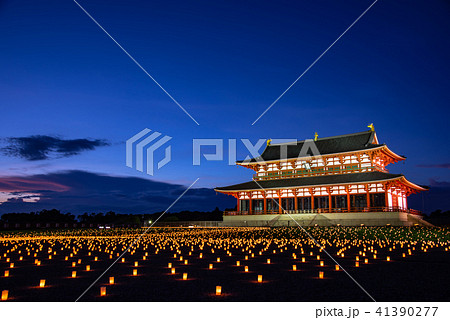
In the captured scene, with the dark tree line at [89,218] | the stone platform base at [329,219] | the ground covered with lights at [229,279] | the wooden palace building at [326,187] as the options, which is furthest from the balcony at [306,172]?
the ground covered with lights at [229,279]

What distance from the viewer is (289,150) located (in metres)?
53.9

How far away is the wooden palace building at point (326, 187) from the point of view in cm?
4062

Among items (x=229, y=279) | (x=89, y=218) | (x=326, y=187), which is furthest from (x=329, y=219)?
(x=89, y=218)

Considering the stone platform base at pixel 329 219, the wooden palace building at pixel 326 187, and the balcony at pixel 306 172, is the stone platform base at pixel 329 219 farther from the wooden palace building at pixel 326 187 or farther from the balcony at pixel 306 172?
the balcony at pixel 306 172

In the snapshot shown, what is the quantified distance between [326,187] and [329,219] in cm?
533

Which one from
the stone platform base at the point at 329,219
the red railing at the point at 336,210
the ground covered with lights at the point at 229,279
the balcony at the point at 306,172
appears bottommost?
the ground covered with lights at the point at 229,279

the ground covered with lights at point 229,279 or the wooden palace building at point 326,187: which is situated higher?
the wooden palace building at point 326,187

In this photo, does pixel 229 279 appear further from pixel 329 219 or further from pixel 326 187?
pixel 326 187

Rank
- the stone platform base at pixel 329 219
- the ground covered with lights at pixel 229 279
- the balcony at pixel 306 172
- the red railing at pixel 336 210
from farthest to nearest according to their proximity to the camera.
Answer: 1. the balcony at pixel 306 172
2. the red railing at pixel 336 210
3. the stone platform base at pixel 329 219
4. the ground covered with lights at pixel 229 279

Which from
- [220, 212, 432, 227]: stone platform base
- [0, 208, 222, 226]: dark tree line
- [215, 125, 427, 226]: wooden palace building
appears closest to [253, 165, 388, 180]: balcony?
[215, 125, 427, 226]: wooden palace building

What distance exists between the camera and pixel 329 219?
41.2 meters

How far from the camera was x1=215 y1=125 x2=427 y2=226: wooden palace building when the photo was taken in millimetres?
40625

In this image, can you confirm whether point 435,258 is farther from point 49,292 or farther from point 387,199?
point 387,199

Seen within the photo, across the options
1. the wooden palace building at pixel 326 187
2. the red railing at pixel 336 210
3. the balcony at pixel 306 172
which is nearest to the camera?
the red railing at pixel 336 210
